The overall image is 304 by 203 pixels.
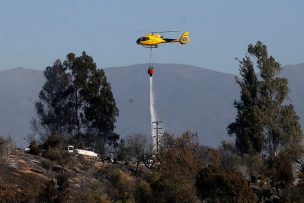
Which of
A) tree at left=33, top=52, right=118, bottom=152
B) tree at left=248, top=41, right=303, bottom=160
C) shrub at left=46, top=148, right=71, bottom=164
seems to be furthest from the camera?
tree at left=33, top=52, right=118, bottom=152

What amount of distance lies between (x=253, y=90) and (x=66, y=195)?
3392cm

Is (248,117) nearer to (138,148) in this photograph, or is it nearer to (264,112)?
(264,112)

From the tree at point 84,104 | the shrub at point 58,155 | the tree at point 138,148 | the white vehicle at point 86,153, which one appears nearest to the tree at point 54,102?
the tree at point 84,104

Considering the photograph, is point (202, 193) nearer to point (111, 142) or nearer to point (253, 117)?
point (253, 117)

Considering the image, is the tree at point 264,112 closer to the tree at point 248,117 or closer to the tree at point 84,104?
the tree at point 248,117

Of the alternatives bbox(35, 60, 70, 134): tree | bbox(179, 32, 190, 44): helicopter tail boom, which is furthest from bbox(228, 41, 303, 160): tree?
bbox(35, 60, 70, 134): tree

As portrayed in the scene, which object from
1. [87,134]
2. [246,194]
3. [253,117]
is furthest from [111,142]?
[246,194]

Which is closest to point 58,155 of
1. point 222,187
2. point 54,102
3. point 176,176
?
point 176,176

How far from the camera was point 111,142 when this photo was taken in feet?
351

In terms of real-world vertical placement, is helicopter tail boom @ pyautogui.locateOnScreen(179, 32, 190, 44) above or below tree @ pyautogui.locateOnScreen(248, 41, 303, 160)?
above

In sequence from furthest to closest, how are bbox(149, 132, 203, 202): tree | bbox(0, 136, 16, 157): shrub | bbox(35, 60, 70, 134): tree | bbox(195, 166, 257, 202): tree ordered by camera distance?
bbox(35, 60, 70, 134): tree < bbox(0, 136, 16, 157): shrub < bbox(195, 166, 257, 202): tree < bbox(149, 132, 203, 202): tree

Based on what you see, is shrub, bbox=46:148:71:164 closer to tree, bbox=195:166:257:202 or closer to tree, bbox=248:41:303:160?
tree, bbox=195:166:257:202

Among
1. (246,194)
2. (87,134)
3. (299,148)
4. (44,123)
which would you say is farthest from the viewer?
(44,123)

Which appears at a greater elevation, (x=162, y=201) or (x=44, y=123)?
(x=44, y=123)
